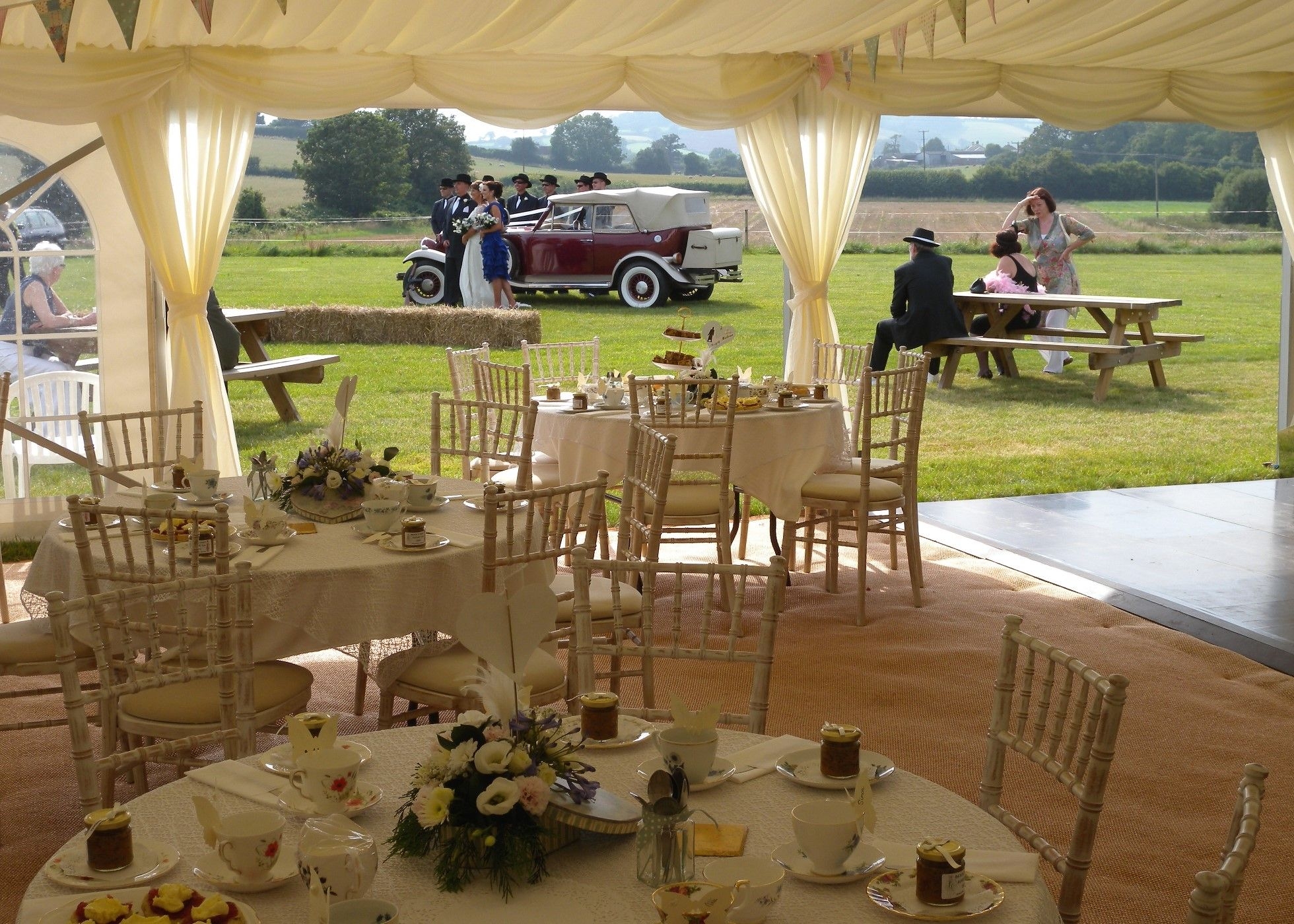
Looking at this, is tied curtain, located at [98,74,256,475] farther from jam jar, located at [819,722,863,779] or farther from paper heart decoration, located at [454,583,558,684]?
paper heart decoration, located at [454,583,558,684]

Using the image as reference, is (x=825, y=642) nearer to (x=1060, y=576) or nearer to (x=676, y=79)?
(x=1060, y=576)

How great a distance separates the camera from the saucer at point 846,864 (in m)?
1.78

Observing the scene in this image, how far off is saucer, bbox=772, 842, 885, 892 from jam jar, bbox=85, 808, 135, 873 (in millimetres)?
924

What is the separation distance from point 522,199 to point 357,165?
1.91 metres

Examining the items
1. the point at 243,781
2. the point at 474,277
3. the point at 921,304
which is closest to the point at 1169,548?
the point at 921,304

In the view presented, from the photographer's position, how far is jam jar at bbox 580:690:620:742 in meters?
2.26

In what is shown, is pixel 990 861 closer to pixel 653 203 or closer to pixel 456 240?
pixel 653 203

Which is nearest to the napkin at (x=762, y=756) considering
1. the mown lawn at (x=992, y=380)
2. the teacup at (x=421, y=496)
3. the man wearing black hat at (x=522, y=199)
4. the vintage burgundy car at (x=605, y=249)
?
the teacup at (x=421, y=496)

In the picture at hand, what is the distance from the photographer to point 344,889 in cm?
165

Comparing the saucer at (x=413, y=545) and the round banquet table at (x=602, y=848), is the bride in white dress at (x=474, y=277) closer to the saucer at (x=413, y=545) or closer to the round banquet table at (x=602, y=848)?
the saucer at (x=413, y=545)

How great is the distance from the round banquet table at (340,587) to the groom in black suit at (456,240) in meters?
9.83

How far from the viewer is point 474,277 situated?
1346cm

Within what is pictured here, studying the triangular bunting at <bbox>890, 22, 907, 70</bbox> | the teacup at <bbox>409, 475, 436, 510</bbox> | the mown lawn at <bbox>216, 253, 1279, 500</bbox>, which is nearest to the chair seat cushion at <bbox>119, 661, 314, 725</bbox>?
the teacup at <bbox>409, 475, 436, 510</bbox>

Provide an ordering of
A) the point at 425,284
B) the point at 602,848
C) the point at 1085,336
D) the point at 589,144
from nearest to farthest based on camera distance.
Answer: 1. the point at 602,848
2. the point at 1085,336
3. the point at 425,284
4. the point at 589,144
